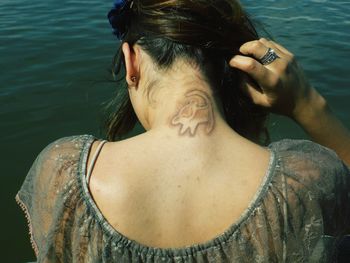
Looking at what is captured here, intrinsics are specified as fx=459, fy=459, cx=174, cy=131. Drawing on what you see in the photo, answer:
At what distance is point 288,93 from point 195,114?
597 mm

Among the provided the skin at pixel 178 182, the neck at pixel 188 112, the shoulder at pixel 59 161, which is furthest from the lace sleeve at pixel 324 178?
the shoulder at pixel 59 161

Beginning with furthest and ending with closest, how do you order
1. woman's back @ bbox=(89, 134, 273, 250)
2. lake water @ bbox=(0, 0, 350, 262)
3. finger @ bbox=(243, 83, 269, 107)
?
lake water @ bbox=(0, 0, 350, 262), finger @ bbox=(243, 83, 269, 107), woman's back @ bbox=(89, 134, 273, 250)

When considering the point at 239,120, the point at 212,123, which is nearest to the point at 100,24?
the point at 239,120

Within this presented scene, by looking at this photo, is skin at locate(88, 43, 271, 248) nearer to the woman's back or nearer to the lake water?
the woman's back

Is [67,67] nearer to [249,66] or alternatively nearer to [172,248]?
[249,66]

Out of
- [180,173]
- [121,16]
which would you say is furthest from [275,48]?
[180,173]

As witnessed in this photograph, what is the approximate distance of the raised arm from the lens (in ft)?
6.61

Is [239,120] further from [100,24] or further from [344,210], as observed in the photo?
[100,24]

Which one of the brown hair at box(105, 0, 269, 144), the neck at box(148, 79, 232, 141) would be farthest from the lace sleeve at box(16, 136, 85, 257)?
the brown hair at box(105, 0, 269, 144)

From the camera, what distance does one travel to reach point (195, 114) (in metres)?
1.78

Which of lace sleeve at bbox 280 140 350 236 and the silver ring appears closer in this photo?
lace sleeve at bbox 280 140 350 236

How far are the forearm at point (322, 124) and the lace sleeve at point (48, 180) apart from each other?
115 centimetres

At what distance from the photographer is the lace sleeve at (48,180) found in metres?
1.70

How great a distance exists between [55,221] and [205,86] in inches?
30.5
